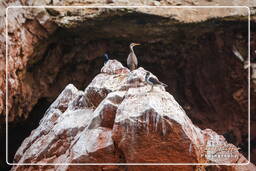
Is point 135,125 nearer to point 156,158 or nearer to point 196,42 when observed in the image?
point 156,158

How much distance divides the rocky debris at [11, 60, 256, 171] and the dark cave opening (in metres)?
2.94

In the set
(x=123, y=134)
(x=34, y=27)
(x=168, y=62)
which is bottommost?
(x=123, y=134)

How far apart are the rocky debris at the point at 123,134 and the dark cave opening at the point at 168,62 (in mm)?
2936

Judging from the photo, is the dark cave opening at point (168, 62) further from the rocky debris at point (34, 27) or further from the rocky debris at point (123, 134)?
the rocky debris at point (123, 134)

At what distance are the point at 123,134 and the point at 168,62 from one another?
578 cm

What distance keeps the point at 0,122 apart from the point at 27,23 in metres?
2.44

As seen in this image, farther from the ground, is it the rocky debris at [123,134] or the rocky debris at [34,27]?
the rocky debris at [34,27]

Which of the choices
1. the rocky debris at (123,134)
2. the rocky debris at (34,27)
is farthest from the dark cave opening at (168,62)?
the rocky debris at (123,134)

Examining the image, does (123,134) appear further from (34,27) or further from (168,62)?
(168,62)

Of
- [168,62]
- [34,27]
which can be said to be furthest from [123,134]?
[168,62]

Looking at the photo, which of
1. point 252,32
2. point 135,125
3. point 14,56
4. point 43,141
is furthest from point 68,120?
point 252,32

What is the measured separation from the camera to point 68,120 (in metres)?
6.93

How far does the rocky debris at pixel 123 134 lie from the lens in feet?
18.7

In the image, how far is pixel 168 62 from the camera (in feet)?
36.7
